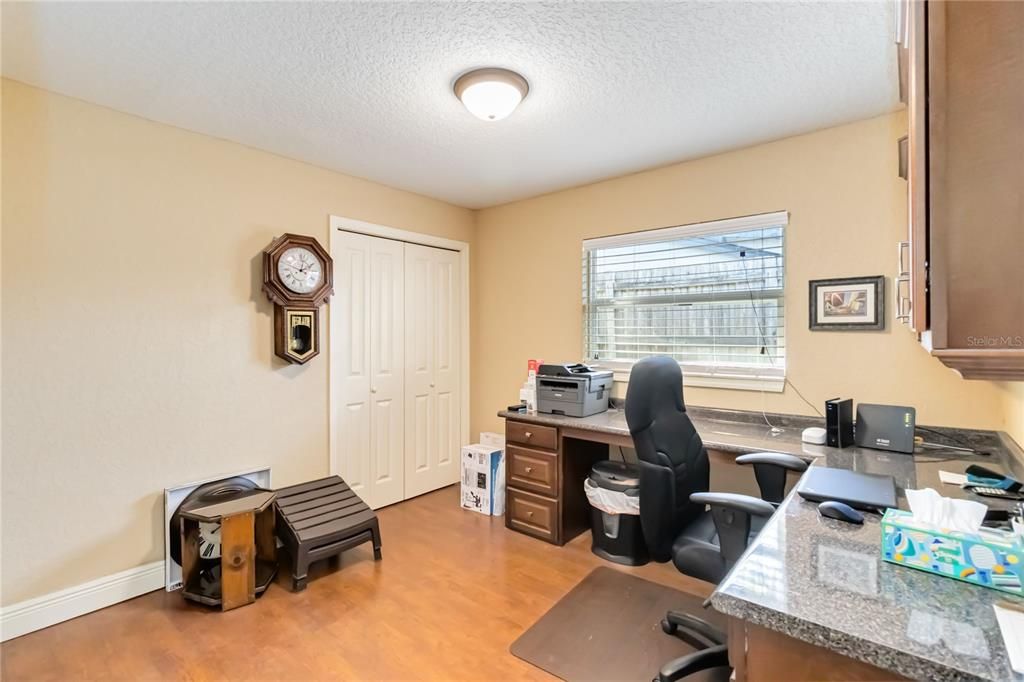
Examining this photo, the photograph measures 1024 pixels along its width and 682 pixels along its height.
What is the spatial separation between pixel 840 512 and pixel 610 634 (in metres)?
1.24

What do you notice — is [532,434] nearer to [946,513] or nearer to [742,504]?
[742,504]

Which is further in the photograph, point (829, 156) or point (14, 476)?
point (829, 156)

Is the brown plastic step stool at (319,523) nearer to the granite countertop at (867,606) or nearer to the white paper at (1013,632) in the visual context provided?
the granite countertop at (867,606)

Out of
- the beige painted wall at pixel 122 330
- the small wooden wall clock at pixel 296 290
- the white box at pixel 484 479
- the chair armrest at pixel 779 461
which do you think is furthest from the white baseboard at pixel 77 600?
the chair armrest at pixel 779 461

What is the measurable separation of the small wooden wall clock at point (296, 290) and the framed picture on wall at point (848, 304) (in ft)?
9.70

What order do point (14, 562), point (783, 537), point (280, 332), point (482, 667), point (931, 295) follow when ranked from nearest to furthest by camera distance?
point (931, 295), point (783, 537), point (482, 667), point (14, 562), point (280, 332)

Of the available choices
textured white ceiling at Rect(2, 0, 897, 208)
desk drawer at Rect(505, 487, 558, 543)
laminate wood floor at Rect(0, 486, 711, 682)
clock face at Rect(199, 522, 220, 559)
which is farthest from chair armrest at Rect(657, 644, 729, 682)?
textured white ceiling at Rect(2, 0, 897, 208)

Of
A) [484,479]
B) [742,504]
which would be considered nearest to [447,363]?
[484,479]

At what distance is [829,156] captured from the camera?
2578 millimetres

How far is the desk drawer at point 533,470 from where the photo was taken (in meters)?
2.99

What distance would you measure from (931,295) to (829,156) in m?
2.21

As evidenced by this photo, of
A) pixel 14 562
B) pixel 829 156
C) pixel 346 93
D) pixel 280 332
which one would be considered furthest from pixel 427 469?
pixel 829 156

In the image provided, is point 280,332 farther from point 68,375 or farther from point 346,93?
point 346,93

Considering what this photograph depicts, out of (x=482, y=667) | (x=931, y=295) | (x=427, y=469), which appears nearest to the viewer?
(x=931, y=295)
